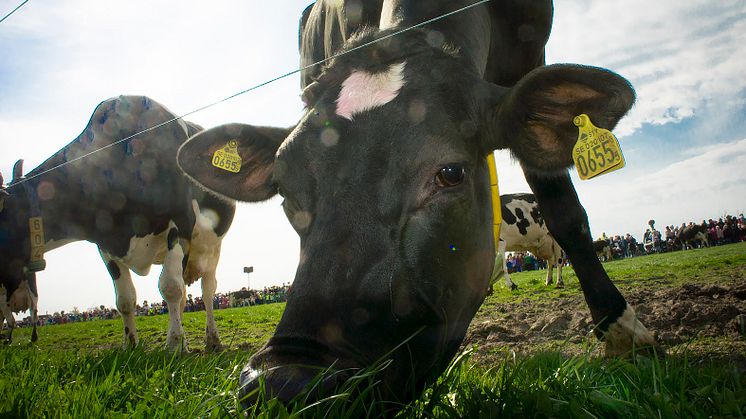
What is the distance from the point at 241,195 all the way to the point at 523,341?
8.73 ft

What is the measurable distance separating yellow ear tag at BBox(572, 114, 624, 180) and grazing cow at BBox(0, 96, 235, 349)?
513cm

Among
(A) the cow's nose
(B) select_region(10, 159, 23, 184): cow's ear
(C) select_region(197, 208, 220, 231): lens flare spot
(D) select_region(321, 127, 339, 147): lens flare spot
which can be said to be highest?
(B) select_region(10, 159, 23, 184): cow's ear

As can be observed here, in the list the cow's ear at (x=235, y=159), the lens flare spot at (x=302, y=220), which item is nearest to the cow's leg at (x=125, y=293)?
the cow's ear at (x=235, y=159)

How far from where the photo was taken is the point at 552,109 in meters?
2.54

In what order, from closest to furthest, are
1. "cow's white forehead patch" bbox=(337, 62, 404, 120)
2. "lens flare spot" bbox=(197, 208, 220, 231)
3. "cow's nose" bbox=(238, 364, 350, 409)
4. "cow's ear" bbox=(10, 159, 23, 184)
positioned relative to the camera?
"cow's nose" bbox=(238, 364, 350, 409)
"cow's white forehead patch" bbox=(337, 62, 404, 120)
"cow's ear" bbox=(10, 159, 23, 184)
"lens flare spot" bbox=(197, 208, 220, 231)

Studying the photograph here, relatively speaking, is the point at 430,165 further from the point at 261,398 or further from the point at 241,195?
the point at 241,195

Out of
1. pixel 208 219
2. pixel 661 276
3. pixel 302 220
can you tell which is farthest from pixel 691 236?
pixel 302 220

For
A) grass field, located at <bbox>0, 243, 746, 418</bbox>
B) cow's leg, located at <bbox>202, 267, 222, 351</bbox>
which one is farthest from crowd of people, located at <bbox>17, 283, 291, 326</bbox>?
grass field, located at <bbox>0, 243, 746, 418</bbox>

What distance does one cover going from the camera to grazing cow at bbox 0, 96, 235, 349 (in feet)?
21.6

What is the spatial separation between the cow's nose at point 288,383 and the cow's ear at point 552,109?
1500 mm

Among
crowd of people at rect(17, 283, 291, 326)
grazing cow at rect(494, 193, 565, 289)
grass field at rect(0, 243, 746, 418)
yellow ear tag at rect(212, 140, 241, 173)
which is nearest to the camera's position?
grass field at rect(0, 243, 746, 418)

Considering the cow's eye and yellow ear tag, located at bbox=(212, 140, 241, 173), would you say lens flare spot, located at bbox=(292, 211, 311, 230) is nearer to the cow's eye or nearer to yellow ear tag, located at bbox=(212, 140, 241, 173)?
the cow's eye

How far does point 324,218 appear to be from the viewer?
1946mm

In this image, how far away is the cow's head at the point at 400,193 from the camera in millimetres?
1648
